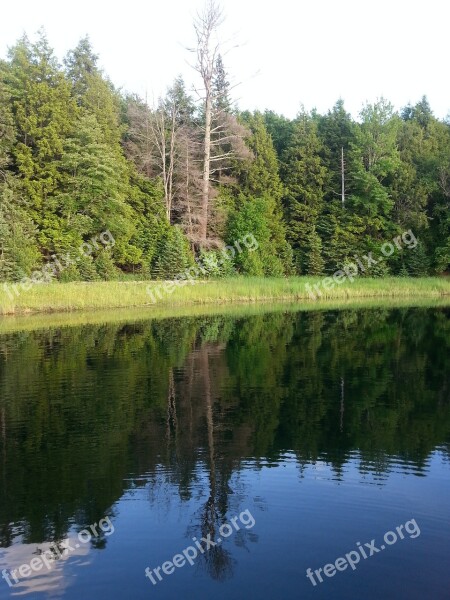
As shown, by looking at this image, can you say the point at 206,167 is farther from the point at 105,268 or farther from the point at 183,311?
the point at 183,311

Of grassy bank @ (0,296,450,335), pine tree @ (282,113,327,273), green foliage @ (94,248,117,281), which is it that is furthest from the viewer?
pine tree @ (282,113,327,273)

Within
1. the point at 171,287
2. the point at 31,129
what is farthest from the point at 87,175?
the point at 171,287

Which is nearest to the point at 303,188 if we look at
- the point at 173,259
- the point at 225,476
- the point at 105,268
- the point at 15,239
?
the point at 173,259

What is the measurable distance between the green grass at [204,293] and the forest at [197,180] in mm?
4373

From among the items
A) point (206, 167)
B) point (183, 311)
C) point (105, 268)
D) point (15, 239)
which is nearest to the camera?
point (183, 311)

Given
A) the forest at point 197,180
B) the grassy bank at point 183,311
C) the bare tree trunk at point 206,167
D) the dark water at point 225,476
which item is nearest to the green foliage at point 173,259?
the forest at point 197,180

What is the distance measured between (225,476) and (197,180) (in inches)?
1369

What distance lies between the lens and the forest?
121ft

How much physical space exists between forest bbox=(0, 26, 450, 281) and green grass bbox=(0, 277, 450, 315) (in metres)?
4.37

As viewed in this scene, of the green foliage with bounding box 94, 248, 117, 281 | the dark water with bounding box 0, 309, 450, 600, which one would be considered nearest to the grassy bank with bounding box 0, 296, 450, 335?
the green foliage with bounding box 94, 248, 117, 281

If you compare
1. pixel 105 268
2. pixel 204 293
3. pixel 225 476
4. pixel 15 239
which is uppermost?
pixel 15 239

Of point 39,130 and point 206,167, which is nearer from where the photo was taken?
point 39,130

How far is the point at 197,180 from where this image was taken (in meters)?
41.0

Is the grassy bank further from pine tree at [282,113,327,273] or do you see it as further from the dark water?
pine tree at [282,113,327,273]
